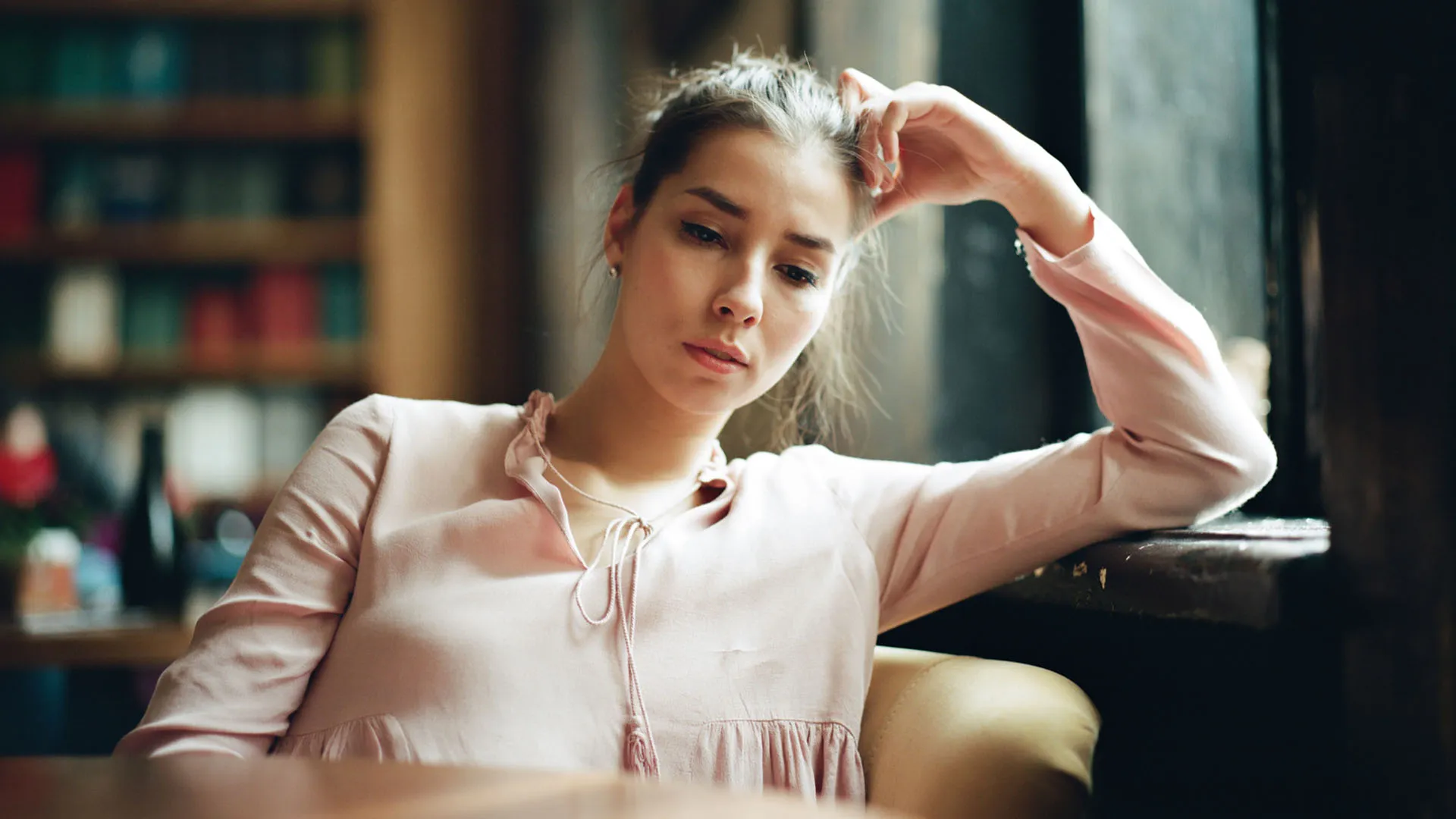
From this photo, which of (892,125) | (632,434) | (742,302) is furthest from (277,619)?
(892,125)

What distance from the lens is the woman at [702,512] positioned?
1014 millimetres

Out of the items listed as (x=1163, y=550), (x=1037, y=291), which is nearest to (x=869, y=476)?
(x=1163, y=550)

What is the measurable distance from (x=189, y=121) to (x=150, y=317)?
0.58 meters

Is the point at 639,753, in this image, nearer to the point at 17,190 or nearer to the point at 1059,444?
the point at 1059,444

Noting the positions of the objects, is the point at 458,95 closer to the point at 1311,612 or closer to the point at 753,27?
the point at 753,27

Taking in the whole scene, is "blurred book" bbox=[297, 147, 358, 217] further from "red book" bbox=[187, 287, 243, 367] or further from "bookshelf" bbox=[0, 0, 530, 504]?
"red book" bbox=[187, 287, 243, 367]

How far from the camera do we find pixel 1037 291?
6.59ft

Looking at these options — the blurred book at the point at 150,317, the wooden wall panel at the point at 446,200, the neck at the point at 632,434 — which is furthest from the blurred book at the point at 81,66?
the neck at the point at 632,434

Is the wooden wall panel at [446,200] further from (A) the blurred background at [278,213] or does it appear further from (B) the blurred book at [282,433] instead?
(B) the blurred book at [282,433]

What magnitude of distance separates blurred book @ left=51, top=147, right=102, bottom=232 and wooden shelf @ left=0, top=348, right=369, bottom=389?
41 cm

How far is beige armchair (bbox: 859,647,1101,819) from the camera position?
0.90 meters

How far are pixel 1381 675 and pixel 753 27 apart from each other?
2.06m

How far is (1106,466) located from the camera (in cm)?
106

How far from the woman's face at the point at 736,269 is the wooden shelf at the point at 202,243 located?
2587 millimetres
